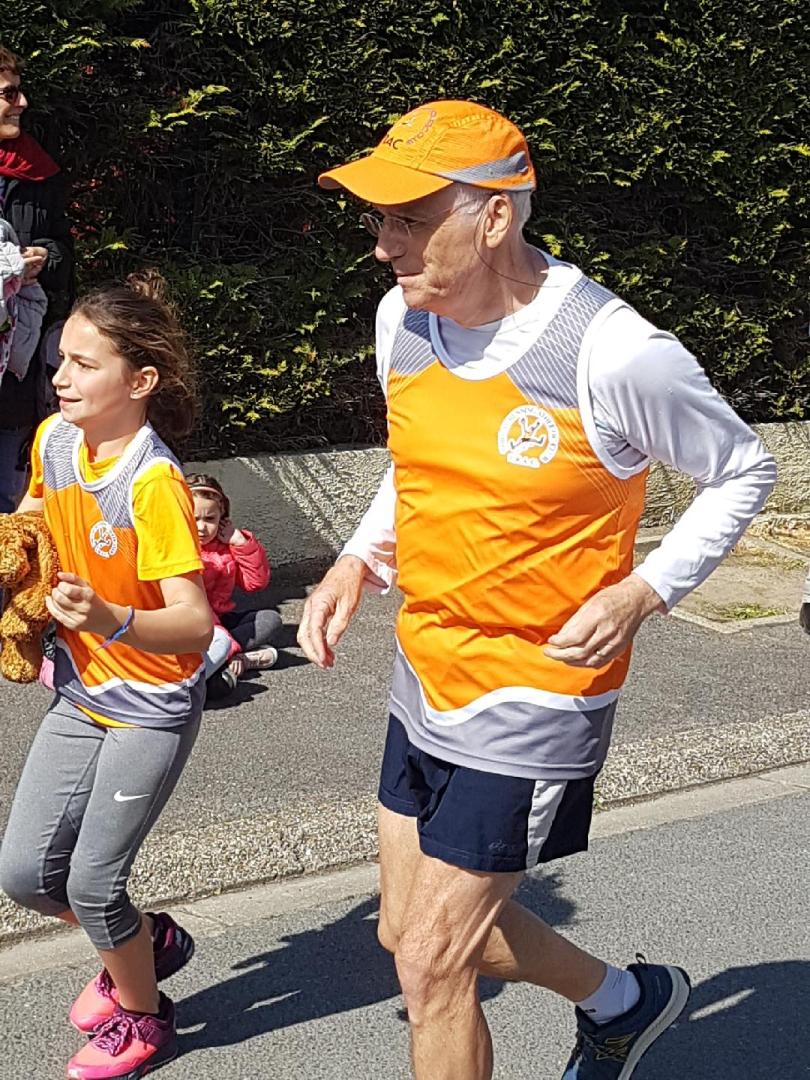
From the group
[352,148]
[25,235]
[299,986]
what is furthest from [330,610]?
[352,148]

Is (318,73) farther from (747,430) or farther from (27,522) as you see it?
(747,430)

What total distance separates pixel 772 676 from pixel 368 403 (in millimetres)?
2547

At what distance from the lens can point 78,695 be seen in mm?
3650

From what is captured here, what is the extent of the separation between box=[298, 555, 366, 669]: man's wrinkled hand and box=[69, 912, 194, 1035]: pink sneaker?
977 mm

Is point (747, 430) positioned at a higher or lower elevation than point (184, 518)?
higher

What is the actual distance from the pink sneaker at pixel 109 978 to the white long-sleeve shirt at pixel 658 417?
64.2 inches

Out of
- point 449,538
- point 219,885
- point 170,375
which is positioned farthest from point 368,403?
point 449,538

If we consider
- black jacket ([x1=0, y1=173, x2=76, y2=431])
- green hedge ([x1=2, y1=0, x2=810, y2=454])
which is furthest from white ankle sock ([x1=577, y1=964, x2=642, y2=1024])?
green hedge ([x1=2, y1=0, x2=810, y2=454])

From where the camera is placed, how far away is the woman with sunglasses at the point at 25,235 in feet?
20.9

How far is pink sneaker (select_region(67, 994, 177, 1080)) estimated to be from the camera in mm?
3664

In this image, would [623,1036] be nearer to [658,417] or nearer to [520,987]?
[520,987]

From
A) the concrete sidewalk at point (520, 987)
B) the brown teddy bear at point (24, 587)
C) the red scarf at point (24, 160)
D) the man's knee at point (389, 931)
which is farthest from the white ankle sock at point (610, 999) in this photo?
the red scarf at point (24, 160)

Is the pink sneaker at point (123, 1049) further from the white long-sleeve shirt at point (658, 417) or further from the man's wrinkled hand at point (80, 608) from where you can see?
the white long-sleeve shirt at point (658, 417)

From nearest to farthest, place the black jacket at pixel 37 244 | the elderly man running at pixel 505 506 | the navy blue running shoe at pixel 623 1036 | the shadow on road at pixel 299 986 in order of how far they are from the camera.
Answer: the elderly man running at pixel 505 506 → the navy blue running shoe at pixel 623 1036 → the shadow on road at pixel 299 986 → the black jacket at pixel 37 244
